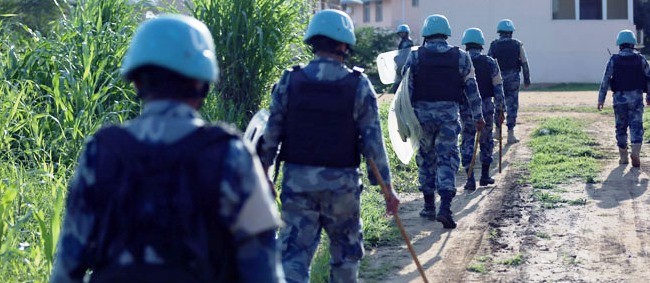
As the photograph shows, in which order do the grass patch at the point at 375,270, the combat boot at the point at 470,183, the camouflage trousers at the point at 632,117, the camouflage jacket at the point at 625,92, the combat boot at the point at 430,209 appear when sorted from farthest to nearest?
the camouflage trousers at the point at 632,117 → the camouflage jacket at the point at 625,92 → the combat boot at the point at 470,183 → the combat boot at the point at 430,209 → the grass patch at the point at 375,270

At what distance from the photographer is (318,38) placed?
553 cm

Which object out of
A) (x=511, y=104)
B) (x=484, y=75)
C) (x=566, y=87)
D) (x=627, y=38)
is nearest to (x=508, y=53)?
(x=511, y=104)

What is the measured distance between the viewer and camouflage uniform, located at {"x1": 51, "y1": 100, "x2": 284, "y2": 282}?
9.32 ft

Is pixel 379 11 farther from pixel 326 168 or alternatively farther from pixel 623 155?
pixel 326 168

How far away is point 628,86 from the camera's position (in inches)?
516

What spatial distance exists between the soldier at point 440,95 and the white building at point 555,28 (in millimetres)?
25673

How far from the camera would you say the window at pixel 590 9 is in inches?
1395

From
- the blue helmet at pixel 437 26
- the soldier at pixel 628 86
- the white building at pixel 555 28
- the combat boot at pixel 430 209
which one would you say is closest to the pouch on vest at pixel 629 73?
the soldier at pixel 628 86

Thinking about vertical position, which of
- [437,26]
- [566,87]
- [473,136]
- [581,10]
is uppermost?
[437,26]

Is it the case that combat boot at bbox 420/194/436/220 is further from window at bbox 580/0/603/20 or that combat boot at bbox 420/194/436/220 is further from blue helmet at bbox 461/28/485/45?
window at bbox 580/0/603/20

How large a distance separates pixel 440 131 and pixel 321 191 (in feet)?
13.2

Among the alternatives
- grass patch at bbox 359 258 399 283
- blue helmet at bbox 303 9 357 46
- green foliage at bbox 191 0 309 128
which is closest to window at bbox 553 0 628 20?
green foliage at bbox 191 0 309 128

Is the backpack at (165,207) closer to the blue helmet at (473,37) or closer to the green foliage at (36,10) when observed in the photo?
the blue helmet at (473,37)

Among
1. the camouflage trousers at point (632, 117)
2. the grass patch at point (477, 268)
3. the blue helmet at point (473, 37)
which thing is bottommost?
the grass patch at point (477, 268)
